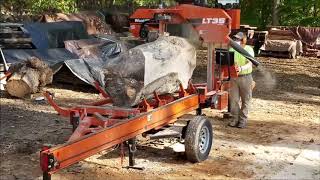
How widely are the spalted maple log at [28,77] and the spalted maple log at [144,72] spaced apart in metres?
4.90

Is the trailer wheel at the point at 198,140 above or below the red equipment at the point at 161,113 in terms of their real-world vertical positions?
below

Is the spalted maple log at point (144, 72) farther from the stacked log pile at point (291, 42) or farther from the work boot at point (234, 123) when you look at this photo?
the stacked log pile at point (291, 42)

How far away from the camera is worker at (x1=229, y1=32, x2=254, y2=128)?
8.90 metres

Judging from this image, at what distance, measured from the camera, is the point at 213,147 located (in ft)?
25.5

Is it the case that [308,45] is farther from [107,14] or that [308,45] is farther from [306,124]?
[306,124]

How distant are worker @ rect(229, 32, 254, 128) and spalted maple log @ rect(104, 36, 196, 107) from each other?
206 cm

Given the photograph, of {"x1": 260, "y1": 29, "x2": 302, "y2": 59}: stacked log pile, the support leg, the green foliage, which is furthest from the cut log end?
{"x1": 260, "y1": 29, "x2": 302, "y2": 59}: stacked log pile

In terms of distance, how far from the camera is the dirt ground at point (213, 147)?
21.3 feet

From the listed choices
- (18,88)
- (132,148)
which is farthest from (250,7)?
(132,148)

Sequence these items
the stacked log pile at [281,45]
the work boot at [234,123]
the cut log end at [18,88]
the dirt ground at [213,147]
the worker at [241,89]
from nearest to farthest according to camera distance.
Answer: the dirt ground at [213,147]
the worker at [241,89]
the work boot at [234,123]
the cut log end at [18,88]
the stacked log pile at [281,45]

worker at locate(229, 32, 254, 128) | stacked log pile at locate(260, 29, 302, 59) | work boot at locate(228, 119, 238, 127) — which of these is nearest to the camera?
worker at locate(229, 32, 254, 128)

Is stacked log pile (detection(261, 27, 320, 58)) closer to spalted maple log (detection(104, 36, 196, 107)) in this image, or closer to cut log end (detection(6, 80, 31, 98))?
cut log end (detection(6, 80, 31, 98))

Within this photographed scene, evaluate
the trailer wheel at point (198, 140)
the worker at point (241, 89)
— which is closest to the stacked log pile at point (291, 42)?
the worker at point (241, 89)

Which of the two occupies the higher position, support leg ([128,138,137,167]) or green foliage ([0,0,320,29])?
green foliage ([0,0,320,29])
